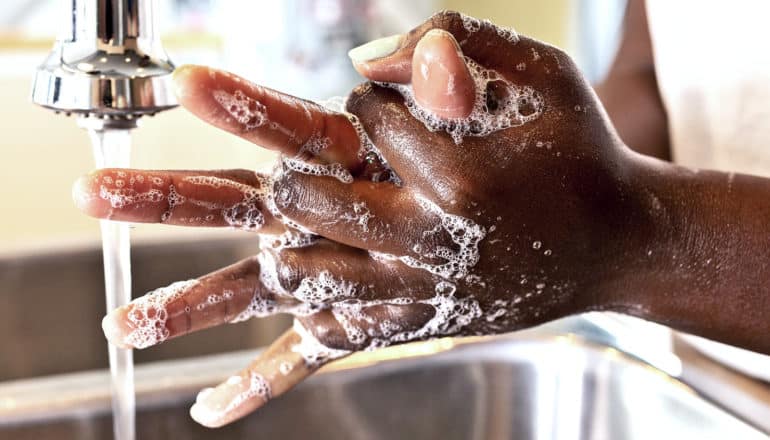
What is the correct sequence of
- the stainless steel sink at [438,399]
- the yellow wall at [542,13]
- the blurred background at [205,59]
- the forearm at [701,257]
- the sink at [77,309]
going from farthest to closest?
the yellow wall at [542,13] < the blurred background at [205,59] < the sink at [77,309] < the stainless steel sink at [438,399] < the forearm at [701,257]

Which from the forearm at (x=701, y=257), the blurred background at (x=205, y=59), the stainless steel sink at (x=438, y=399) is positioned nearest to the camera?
the forearm at (x=701, y=257)

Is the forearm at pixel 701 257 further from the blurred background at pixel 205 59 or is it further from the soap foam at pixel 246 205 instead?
the blurred background at pixel 205 59

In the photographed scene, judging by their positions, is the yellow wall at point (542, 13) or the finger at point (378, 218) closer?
the finger at point (378, 218)

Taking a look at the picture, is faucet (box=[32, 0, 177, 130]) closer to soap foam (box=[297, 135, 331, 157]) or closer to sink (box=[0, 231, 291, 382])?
soap foam (box=[297, 135, 331, 157])

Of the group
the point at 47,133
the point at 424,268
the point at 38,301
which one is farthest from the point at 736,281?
the point at 47,133

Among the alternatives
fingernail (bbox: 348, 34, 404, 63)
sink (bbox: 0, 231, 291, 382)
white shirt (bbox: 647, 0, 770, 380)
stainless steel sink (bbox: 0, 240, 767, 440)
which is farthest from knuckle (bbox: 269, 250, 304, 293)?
sink (bbox: 0, 231, 291, 382)

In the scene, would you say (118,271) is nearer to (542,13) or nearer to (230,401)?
(230,401)

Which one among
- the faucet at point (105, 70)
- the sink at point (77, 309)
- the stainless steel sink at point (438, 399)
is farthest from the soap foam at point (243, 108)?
the sink at point (77, 309)

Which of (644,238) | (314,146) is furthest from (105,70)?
(644,238)
